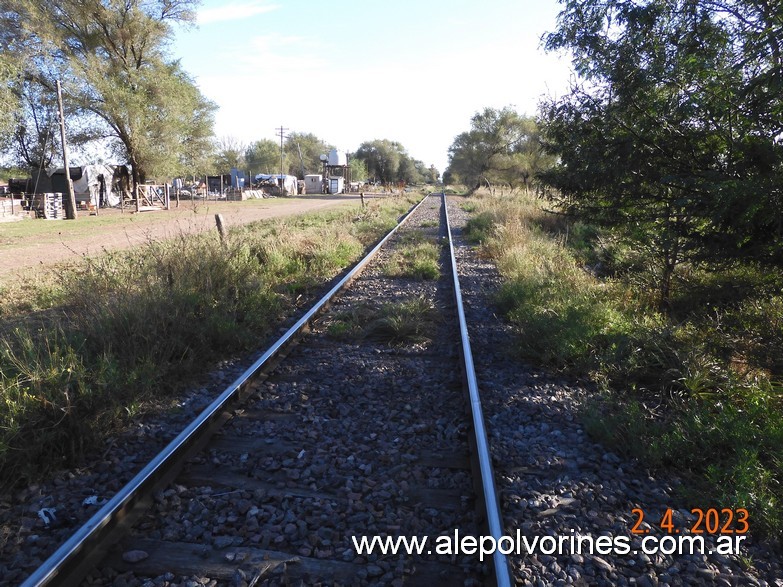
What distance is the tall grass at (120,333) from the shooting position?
361cm

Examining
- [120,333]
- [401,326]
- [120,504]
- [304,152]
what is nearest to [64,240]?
[120,333]

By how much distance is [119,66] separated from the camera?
33.2m

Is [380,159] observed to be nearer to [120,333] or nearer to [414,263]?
[414,263]

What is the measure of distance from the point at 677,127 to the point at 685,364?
7.66 feet

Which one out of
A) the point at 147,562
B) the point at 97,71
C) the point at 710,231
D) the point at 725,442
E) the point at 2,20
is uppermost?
the point at 2,20

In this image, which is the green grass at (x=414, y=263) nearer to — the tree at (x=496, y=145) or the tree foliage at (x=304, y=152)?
the tree at (x=496, y=145)

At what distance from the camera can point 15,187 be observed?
36156 millimetres

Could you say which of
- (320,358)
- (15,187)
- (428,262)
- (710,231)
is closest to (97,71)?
(15,187)

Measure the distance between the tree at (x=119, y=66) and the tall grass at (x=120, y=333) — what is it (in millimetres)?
27607

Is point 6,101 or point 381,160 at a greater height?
point 381,160

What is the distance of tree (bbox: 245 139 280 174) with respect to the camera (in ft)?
369

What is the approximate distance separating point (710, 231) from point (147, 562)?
5291 millimetres

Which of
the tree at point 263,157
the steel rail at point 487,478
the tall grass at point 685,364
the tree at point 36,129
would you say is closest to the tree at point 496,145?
the tree at point 36,129

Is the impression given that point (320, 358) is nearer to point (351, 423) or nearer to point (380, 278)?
point (351, 423)
